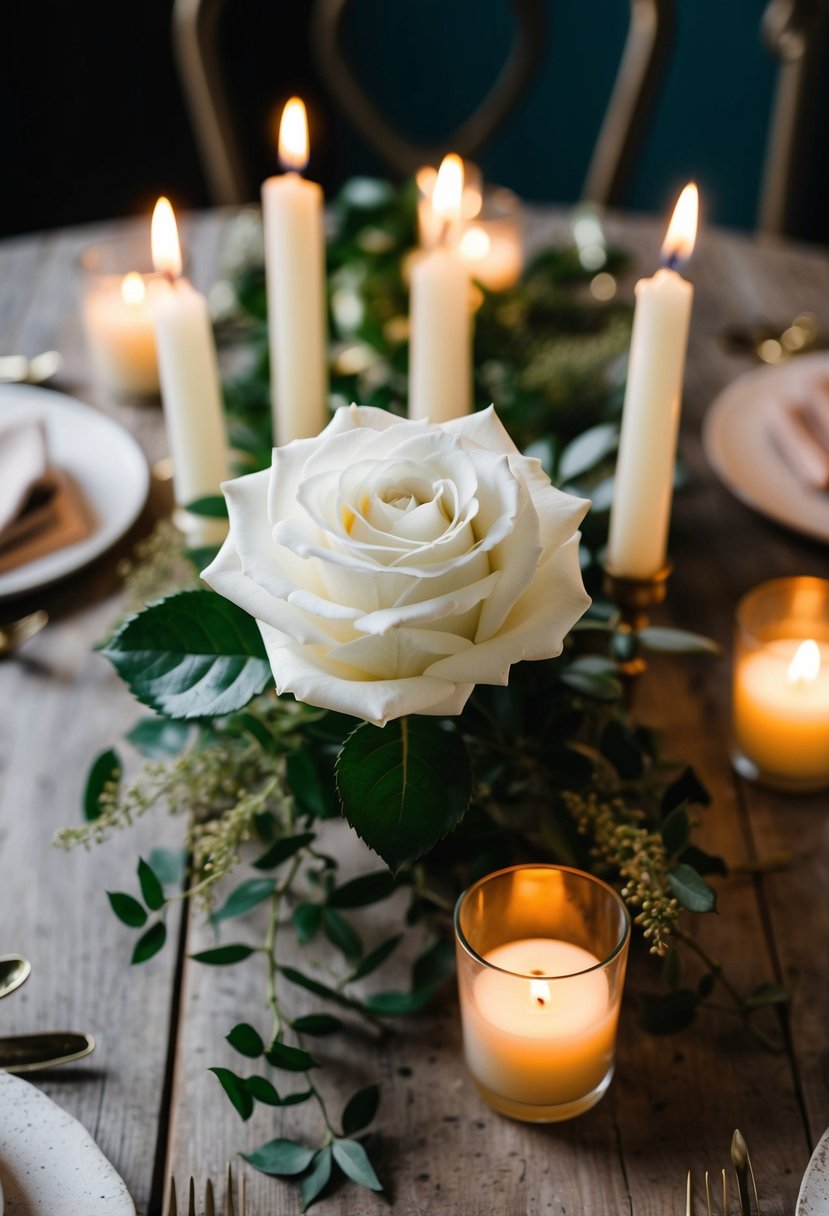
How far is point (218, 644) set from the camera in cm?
63

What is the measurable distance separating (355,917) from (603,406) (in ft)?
1.92

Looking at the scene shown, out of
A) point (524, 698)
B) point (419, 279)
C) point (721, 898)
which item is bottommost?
point (721, 898)

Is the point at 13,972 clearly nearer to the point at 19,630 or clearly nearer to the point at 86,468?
the point at 19,630

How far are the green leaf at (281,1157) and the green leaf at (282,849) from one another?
153 mm

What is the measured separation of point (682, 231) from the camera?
723 millimetres

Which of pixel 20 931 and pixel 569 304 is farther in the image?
pixel 569 304

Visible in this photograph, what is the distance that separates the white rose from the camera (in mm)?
513

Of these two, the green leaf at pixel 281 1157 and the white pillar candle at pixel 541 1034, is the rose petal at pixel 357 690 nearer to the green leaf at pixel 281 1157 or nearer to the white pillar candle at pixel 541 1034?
the white pillar candle at pixel 541 1034

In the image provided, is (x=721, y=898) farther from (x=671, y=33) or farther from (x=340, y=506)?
(x=671, y=33)

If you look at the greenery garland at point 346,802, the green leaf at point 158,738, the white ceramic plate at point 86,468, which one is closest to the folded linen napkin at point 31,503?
the white ceramic plate at point 86,468

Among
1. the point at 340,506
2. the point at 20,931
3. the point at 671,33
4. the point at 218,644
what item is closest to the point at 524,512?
the point at 340,506

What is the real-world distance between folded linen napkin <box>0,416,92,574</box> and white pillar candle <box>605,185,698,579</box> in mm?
511

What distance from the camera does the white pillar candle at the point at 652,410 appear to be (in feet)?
2.26

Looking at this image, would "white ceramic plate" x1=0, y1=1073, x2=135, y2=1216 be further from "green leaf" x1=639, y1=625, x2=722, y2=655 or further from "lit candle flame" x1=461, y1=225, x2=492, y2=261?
"lit candle flame" x1=461, y1=225, x2=492, y2=261
